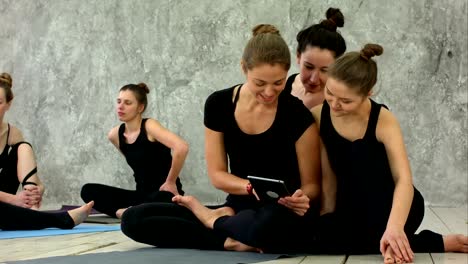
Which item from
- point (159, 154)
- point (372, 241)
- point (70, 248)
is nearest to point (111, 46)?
point (159, 154)

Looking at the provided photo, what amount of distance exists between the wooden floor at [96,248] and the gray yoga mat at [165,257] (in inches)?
4.5

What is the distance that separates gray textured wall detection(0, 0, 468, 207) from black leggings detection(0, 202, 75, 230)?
2201 mm

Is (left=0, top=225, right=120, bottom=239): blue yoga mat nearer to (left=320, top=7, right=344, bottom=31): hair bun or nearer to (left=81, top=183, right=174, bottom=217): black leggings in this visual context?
(left=81, top=183, right=174, bottom=217): black leggings

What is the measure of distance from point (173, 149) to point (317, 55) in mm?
1624

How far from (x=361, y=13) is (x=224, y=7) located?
991 mm

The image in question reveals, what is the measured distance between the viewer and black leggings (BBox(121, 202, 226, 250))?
2.82 metres

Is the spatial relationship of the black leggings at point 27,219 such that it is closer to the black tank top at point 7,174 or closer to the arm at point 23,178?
the arm at point 23,178

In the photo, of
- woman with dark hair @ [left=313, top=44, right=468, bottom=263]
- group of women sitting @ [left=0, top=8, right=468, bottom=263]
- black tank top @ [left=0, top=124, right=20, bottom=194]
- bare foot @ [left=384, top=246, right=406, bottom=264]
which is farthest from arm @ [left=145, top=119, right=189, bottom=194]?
bare foot @ [left=384, top=246, right=406, bottom=264]

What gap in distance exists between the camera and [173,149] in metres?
4.48

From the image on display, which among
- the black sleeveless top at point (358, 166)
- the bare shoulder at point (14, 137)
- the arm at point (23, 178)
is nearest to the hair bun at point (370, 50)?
the black sleeveless top at point (358, 166)

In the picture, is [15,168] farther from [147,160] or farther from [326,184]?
[326,184]

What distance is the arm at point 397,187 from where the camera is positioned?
7.89 ft

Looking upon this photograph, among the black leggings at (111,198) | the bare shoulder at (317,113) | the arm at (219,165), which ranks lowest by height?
the black leggings at (111,198)

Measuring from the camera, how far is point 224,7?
583cm
